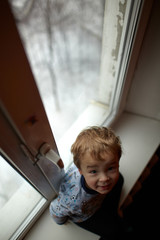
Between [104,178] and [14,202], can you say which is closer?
[104,178]

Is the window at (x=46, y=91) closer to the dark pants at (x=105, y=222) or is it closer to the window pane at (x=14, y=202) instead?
the window pane at (x=14, y=202)

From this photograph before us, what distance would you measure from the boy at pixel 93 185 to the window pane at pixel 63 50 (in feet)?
1.09

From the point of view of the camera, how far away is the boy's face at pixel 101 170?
0.44 m

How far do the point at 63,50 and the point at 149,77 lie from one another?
46 centimetres

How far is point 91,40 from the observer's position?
0.81 m

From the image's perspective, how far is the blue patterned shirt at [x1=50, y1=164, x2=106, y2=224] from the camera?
0.53 m

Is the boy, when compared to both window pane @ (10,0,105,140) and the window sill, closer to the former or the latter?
the window sill

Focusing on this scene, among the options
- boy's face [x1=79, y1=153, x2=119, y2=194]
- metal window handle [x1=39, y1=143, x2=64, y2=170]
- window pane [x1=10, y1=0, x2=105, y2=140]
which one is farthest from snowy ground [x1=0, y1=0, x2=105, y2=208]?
boy's face [x1=79, y1=153, x2=119, y2=194]

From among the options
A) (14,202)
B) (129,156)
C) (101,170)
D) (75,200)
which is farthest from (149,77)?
(14,202)

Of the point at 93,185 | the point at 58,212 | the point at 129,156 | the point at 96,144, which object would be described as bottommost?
the point at 129,156

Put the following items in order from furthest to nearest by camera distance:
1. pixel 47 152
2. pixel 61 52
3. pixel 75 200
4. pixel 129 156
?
pixel 129 156
pixel 61 52
pixel 75 200
pixel 47 152

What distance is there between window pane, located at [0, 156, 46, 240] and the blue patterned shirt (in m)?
0.10

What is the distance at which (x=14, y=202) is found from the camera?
605mm

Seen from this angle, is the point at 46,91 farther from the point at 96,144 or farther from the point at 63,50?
the point at 96,144
